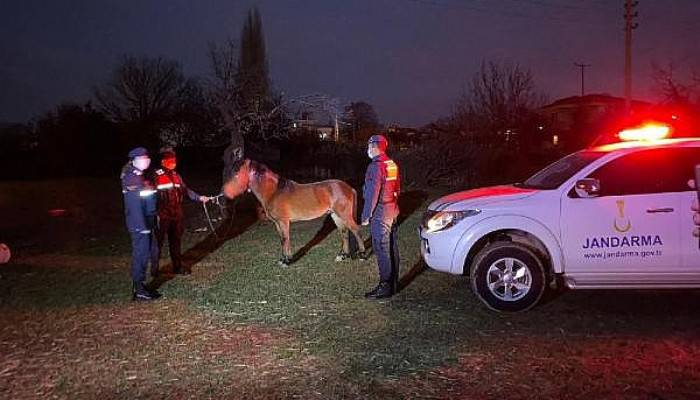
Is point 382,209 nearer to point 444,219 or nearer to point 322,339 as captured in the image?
point 444,219

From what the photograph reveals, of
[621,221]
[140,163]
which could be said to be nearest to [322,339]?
[140,163]

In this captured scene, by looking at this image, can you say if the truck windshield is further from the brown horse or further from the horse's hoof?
the horse's hoof

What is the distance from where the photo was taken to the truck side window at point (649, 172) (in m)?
6.86

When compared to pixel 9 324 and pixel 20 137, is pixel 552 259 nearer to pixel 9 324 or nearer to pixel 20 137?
pixel 9 324

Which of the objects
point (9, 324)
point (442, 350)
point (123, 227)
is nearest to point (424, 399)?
point (442, 350)

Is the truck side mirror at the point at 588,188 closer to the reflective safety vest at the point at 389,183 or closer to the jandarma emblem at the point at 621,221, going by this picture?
the jandarma emblem at the point at 621,221

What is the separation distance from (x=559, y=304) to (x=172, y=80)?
4589 centimetres

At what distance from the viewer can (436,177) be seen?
2478 centimetres

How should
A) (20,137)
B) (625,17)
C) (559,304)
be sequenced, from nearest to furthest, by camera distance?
(559,304), (625,17), (20,137)

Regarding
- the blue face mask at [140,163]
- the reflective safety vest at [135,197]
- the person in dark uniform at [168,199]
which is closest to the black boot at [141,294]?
the reflective safety vest at [135,197]

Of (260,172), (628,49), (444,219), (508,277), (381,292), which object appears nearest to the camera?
(508,277)

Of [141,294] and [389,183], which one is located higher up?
[389,183]

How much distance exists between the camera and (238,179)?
10.3 meters

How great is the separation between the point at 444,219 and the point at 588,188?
159cm
